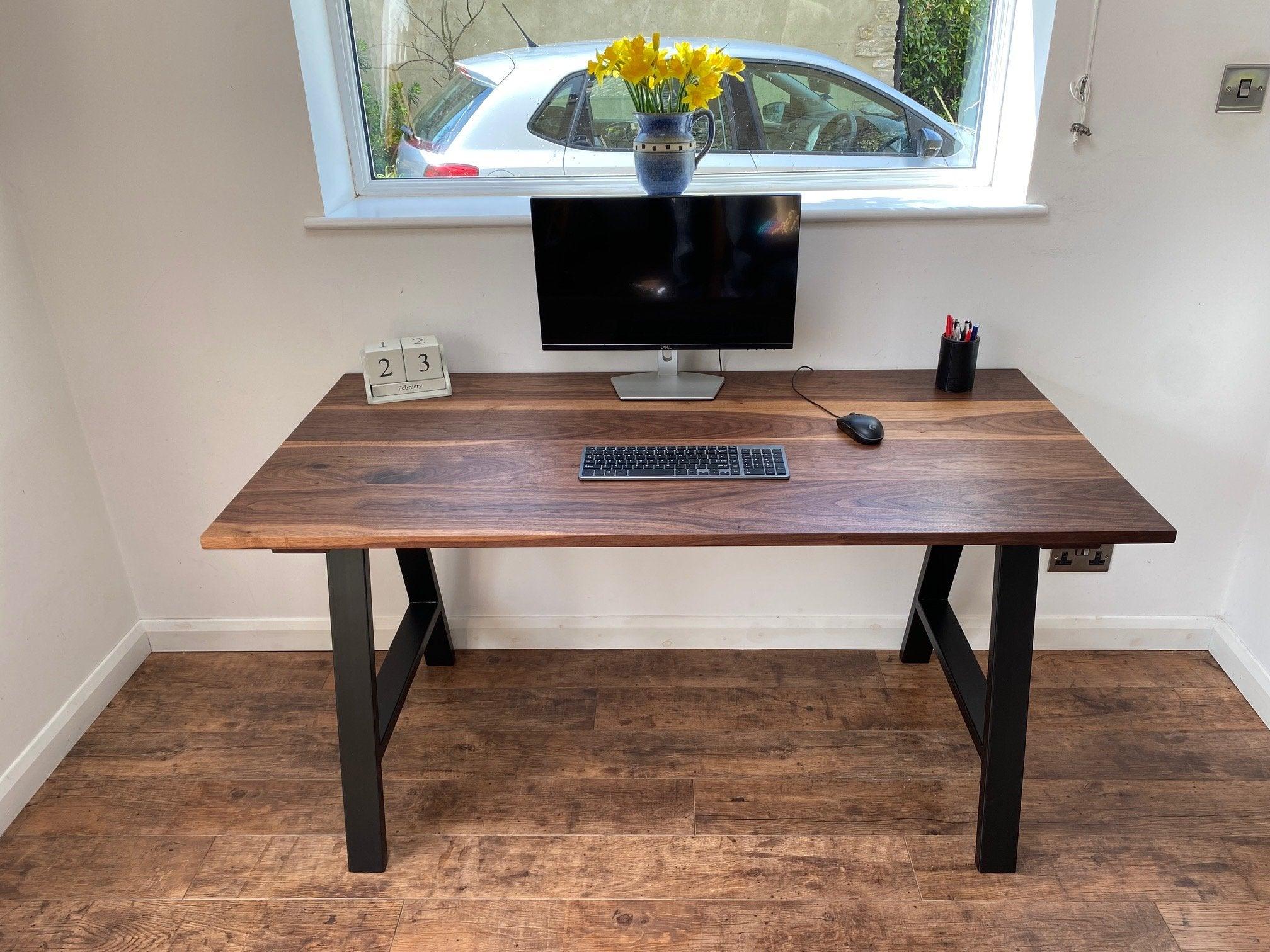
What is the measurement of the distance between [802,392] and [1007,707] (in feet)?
2.40

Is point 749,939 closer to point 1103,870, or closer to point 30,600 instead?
point 1103,870

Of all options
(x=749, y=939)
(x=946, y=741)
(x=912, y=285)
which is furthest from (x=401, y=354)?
(x=946, y=741)

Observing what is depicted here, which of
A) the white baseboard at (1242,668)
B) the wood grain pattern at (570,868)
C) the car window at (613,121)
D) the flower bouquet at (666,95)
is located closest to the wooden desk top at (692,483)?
the flower bouquet at (666,95)

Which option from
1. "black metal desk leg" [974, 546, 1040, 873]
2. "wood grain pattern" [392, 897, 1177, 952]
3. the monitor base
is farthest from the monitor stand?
"wood grain pattern" [392, 897, 1177, 952]

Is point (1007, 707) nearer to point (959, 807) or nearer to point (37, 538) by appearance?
point (959, 807)

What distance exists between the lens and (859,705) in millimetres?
2105

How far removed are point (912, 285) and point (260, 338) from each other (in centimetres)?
147

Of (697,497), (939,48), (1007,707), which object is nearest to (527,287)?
(697,497)

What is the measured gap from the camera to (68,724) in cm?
202

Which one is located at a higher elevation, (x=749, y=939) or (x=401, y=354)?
(x=401, y=354)

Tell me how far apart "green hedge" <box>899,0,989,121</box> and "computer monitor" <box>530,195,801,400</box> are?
519 millimetres

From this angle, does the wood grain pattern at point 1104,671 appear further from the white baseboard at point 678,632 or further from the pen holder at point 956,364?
Result: the pen holder at point 956,364

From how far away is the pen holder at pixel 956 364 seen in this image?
1.82m

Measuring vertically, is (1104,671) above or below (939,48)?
below
